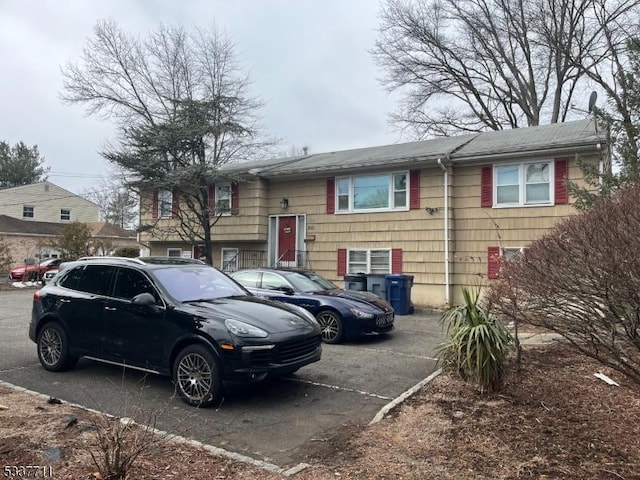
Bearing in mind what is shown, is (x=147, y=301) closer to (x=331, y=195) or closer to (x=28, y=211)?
(x=331, y=195)

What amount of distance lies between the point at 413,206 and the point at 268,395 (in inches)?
396

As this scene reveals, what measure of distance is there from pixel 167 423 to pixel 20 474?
141 cm

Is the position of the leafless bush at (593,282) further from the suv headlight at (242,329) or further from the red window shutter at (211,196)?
the red window shutter at (211,196)

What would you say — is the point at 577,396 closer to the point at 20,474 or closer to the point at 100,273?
the point at 20,474

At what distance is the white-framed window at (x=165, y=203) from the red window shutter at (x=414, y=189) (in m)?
9.26

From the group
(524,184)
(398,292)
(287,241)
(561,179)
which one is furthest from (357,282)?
(561,179)

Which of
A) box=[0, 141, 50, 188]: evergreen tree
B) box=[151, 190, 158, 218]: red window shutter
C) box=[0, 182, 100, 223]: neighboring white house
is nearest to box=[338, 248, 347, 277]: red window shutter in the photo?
box=[151, 190, 158, 218]: red window shutter

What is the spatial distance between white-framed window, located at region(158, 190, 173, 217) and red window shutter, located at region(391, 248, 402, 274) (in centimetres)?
889

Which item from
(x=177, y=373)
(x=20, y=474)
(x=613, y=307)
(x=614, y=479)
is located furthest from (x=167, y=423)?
(x=613, y=307)

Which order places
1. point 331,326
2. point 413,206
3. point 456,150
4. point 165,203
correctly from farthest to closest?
point 165,203
point 413,206
point 456,150
point 331,326

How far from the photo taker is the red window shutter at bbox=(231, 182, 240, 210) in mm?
17625

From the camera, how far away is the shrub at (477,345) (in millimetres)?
5352

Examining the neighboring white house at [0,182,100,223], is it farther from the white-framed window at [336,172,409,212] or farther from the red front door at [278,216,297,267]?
the white-framed window at [336,172,409,212]

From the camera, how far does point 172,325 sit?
5344 mm
